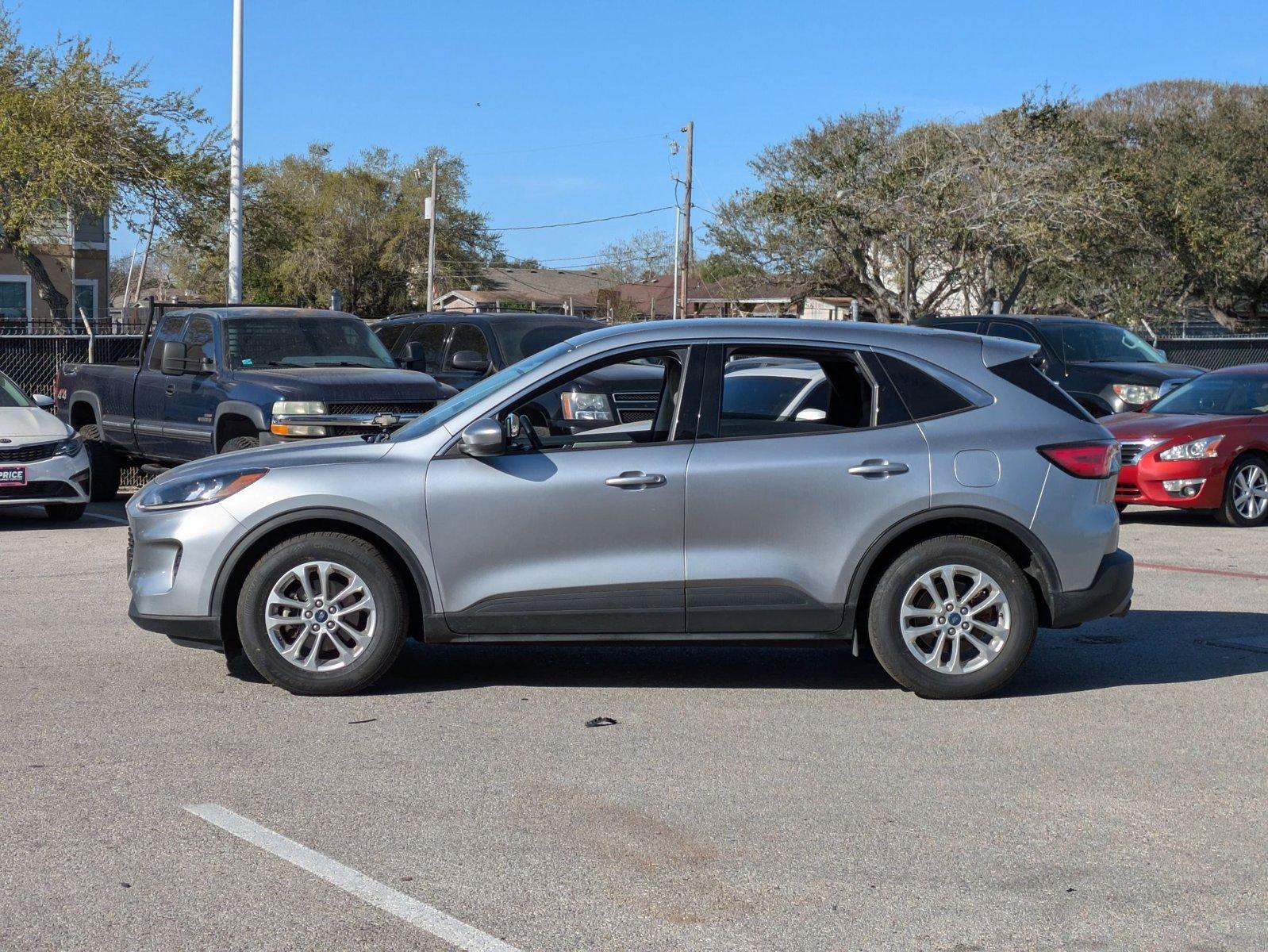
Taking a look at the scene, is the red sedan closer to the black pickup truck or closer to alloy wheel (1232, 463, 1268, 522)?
alloy wheel (1232, 463, 1268, 522)

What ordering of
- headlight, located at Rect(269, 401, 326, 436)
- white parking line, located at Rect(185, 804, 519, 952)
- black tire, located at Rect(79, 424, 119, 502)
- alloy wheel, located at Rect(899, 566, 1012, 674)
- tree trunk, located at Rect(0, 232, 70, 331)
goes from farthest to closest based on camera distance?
tree trunk, located at Rect(0, 232, 70, 331) < black tire, located at Rect(79, 424, 119, 502) < headlight, located at Rect(269, 401, 326, 436) < alloy wheel, located at Rect(899, 566, 1012, 674) < white parking line, located at Rect(185, 804, 519, 952)

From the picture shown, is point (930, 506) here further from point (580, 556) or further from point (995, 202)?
point (995, 202)

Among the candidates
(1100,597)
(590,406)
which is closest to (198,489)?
(1100,597)

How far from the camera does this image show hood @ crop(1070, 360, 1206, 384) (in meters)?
18.0

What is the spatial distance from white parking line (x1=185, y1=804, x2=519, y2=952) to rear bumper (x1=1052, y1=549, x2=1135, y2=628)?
3.69 meters

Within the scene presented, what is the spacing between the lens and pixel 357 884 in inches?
177

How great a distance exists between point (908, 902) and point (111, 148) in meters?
25.5

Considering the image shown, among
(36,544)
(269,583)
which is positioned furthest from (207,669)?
(36,544)

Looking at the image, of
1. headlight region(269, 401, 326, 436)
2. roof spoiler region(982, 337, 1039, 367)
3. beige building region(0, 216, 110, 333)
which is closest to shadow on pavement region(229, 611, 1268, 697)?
roof spoiler region(982, 337, 1039, 367)

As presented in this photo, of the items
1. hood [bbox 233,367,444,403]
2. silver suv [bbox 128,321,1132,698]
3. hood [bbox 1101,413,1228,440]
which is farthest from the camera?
hood [bbox 1101,413,1228,440]

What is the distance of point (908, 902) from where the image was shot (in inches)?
174

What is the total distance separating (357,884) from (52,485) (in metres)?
9.99

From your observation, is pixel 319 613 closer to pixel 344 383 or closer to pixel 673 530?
pixel 673 530

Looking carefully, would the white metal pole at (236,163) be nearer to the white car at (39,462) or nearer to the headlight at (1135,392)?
the white car at (39,462)
